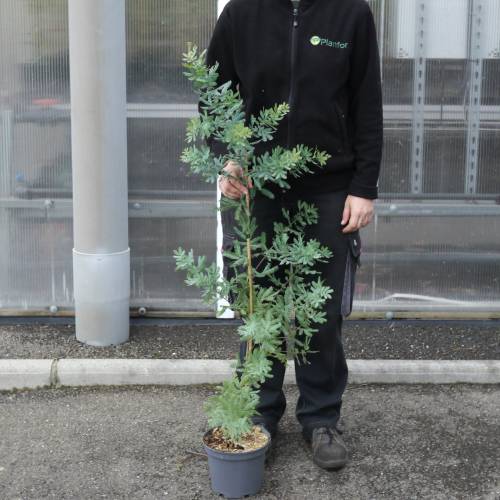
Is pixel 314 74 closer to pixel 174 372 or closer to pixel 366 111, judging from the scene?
pixel 366 111

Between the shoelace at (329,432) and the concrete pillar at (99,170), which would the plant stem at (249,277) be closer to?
the shoelace at (329,432)

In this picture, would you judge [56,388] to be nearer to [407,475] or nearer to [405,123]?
[407,475]

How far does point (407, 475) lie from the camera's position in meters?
3.94

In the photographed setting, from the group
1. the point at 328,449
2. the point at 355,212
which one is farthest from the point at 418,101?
the point at 328,449

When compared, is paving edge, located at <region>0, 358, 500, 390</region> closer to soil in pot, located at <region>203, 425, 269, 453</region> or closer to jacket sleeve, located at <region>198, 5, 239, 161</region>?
soil in pot, located at <region>203, 425, 269, 453</region>

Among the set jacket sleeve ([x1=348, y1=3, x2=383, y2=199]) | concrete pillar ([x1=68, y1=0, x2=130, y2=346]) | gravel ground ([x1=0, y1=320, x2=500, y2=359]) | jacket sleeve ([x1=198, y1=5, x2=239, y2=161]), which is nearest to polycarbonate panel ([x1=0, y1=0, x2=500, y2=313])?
gravel ground ([x1=0, y1=320, x2=500, y2=359])

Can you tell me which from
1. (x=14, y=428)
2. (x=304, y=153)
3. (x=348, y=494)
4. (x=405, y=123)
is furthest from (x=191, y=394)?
(x=405, y=123)

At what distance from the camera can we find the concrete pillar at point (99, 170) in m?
5.01

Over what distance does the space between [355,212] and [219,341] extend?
1881mm

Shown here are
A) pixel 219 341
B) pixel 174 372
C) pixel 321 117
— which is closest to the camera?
pixel 321 117

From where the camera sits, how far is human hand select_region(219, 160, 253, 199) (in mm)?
3586

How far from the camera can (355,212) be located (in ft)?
12.6

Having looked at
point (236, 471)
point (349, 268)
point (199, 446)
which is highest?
point (349, 268)

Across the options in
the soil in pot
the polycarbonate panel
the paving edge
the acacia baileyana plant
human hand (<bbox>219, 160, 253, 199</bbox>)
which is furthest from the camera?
the polycarbonate panel
